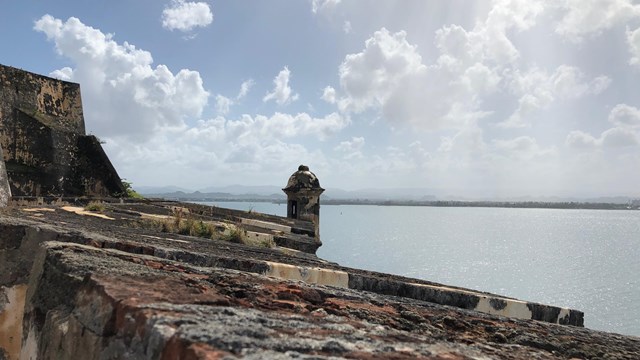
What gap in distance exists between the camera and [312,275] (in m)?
3.90

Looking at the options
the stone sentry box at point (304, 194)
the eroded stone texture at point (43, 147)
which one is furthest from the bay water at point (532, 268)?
the eroded stone texture at point (43, 147)

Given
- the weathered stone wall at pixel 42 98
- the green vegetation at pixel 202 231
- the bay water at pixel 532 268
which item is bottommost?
the bay water at pixel 532 268

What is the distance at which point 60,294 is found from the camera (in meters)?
2.33

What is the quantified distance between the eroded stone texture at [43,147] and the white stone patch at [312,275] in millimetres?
9330

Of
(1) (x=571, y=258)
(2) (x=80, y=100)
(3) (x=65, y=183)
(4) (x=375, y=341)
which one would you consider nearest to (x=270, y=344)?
(4) (x=375, y=341)

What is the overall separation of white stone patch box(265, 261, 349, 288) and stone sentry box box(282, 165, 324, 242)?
31.8ft

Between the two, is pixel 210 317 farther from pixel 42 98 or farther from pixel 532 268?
pixel 532 268

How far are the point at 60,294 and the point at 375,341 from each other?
155cm

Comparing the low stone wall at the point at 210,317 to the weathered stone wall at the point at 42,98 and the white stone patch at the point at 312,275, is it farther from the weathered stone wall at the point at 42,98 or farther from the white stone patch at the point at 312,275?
the weathered stone wall at the point at 42,98

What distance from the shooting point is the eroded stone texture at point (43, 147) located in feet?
37.0

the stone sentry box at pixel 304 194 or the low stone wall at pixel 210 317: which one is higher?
the stone sentry box at pixel 304 194

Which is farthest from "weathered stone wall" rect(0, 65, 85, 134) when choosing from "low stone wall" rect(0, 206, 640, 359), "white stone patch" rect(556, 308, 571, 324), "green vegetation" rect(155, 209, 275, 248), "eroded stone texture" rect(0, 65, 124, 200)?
"white stone patch" rect(556, 308, 571, 324)

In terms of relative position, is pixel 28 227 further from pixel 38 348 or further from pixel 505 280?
pixel 505 280

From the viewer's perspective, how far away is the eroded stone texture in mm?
11281
